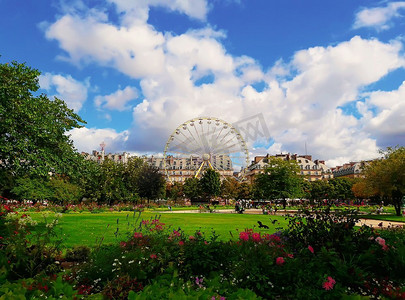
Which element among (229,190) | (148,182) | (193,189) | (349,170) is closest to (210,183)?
(193,189)

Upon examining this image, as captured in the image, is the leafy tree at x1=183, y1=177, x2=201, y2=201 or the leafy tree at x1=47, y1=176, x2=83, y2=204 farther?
the leafy tree at x1=183, y1=177, x2=201, y2=201

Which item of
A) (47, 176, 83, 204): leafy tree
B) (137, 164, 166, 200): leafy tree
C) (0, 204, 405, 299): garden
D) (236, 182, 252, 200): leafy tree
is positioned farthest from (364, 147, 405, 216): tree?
(236, 182, 252, 200): leafy tree

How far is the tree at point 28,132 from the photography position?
1756 cm

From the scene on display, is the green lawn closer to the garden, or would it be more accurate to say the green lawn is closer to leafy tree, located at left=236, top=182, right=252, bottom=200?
the garden

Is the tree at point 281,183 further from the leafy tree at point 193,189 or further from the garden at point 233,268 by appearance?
the garden at point 233,268

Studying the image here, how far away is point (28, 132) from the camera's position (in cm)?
1808

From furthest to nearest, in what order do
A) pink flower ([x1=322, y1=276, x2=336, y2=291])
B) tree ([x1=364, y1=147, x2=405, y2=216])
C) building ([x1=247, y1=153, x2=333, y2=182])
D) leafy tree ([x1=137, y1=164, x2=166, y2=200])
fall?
building ([x1=247, y1=153, x2=333, y2=182]), leafy tree ([x1=137, y1=164, x2=166, y2=200]), tree ([x1=364, y1=147, x2=405, y2=216]), pink flower ([x1=322, y1=276, x2=336, y2=291])

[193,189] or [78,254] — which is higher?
[193,189]

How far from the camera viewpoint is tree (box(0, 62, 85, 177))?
17.6 metres

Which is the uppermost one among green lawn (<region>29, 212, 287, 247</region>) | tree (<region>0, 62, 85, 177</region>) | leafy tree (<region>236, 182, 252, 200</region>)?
tree (<region>0, 62, 85, 177</region>)

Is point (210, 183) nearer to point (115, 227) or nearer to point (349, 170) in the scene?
point (115, 227)

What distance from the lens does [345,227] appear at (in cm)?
644

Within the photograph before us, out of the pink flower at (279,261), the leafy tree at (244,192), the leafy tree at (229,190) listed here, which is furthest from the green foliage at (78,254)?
the leafy tree at (244,192)

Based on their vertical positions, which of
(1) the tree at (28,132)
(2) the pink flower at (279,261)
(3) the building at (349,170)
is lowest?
(2) the pink flower at (279,261)
